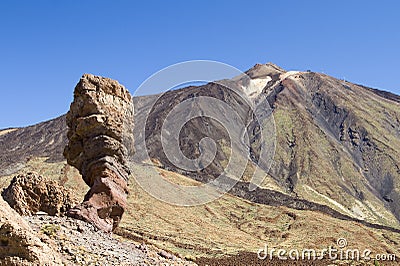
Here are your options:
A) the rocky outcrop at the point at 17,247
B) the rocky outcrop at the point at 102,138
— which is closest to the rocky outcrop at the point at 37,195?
the rocky outcrop at the point at 102,138

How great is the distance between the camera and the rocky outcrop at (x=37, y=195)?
16656 mm

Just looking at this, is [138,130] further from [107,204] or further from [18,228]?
[18,228]

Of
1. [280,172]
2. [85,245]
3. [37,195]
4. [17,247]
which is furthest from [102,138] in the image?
[280,172]

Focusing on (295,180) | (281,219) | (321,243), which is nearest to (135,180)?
A: (281,219)

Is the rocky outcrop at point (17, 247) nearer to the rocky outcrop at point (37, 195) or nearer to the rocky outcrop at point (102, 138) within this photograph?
the rocky outcrop at point (102, 138)

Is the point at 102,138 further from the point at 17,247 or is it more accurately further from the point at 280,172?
the point at 280,172

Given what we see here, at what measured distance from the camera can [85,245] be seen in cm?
1273

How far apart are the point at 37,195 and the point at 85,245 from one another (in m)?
5.41

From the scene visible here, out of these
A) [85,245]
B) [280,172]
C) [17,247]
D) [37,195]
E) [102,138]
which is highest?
[280,172]

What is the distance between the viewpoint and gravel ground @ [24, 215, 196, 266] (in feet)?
38.3

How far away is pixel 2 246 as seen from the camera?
884 centimetres

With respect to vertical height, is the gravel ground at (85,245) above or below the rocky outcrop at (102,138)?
below

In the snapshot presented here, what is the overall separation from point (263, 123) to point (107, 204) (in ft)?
420

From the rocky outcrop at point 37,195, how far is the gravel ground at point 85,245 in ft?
10.4
